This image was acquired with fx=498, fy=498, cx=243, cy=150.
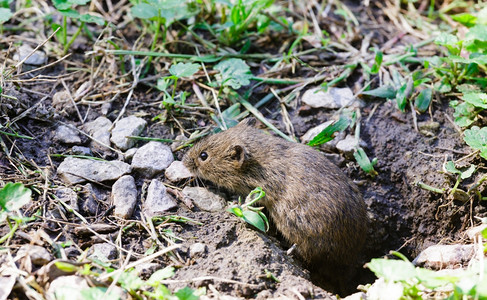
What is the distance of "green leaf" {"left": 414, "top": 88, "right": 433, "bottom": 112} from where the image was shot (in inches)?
220

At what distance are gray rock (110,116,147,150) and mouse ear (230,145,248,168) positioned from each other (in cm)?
100

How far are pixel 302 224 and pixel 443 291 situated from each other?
145 cm

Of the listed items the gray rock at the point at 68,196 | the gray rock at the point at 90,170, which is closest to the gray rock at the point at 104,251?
the gray rock at the point at 68,196

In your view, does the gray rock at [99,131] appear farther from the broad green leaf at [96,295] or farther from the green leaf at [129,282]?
the broad green leaf at [96,295]

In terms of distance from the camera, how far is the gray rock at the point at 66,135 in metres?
4.94

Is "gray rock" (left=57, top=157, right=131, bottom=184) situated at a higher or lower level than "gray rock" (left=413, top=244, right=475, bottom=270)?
higher

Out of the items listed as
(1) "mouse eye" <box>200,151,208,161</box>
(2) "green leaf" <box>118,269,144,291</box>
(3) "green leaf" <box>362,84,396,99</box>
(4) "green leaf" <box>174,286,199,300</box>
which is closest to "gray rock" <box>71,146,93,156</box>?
(1) "mouse eye" <box>200,151,208,161</box>

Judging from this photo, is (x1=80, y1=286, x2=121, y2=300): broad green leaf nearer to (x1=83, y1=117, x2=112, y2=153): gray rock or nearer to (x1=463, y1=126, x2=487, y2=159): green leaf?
(x1=83, y1=117, x2=112, y2=153): gray rock

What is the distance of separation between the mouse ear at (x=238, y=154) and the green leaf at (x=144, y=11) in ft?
5.95

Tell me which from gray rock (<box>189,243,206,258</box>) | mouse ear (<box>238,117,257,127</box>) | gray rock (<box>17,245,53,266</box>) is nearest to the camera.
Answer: gray rock (<box>17,245,53,266</box>)

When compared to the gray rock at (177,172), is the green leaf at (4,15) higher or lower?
higher

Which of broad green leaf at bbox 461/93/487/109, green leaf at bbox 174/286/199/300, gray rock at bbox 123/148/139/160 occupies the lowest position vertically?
gray rock at bbox 123/148/139/160

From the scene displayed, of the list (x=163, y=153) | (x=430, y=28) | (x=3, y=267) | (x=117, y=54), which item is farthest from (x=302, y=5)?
(x=3, y=267)

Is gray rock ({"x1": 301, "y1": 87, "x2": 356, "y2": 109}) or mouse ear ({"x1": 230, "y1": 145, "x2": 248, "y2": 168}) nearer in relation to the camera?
mouse ear ({"x1": 230, "y1": 145, "x2": 248, "y2": 168})
